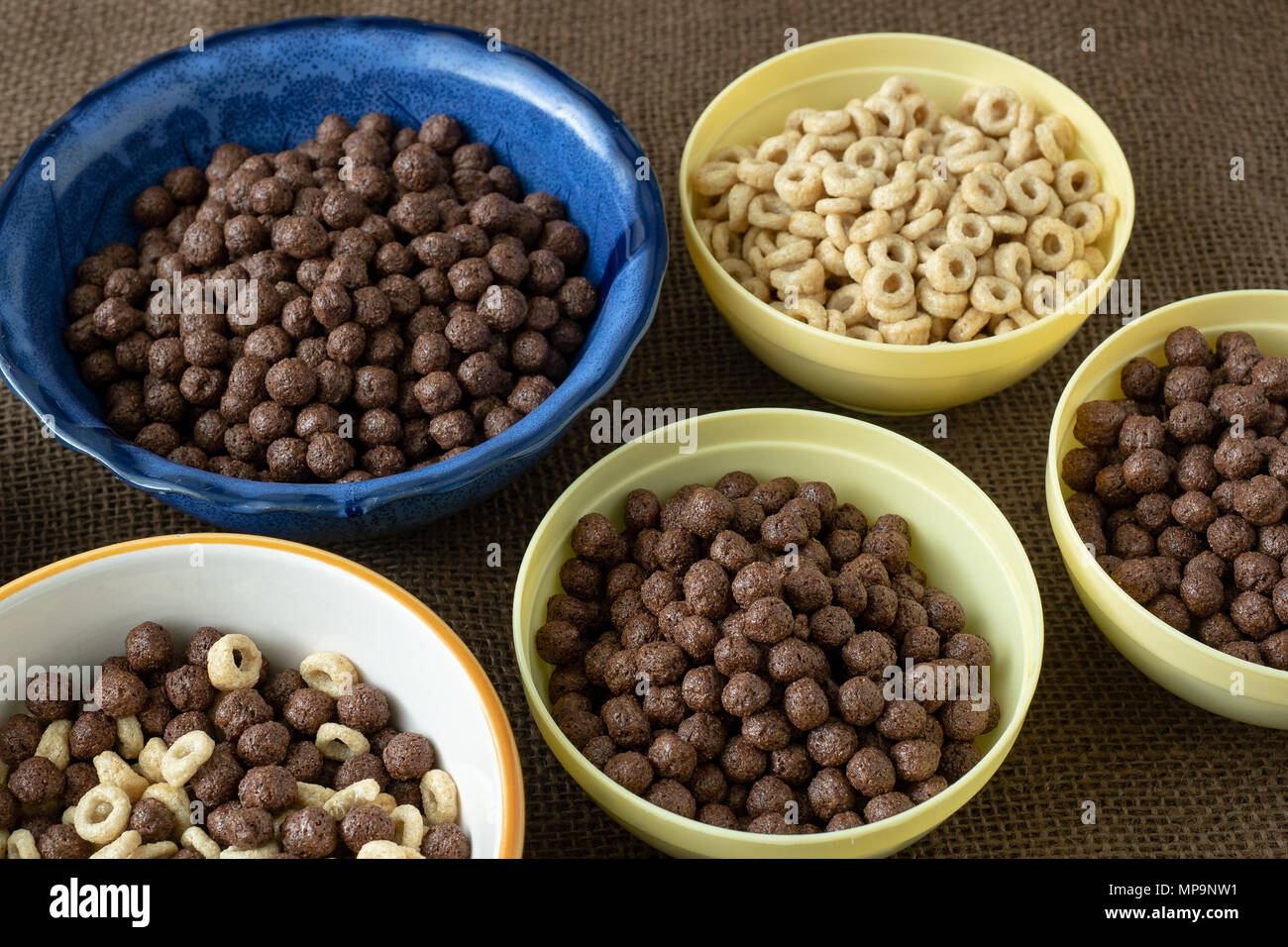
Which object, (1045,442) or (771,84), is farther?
(771,84)

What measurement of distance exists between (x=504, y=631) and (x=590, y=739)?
28cm

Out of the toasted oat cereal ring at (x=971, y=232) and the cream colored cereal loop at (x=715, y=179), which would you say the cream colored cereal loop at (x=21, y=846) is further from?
the toasted oat cereal ring at (x=971, y=232)

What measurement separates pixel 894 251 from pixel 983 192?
134 mm

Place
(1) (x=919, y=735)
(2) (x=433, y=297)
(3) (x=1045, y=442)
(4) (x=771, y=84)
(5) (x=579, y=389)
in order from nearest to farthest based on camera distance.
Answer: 1. (1) (x=919, y=735)
2. (5) (x=579, y=389)
3. (2) (x=433, y=297)
4. (3) (x=1045, y=442)
5. (4) (x=771, y=84)

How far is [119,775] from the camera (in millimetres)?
1088

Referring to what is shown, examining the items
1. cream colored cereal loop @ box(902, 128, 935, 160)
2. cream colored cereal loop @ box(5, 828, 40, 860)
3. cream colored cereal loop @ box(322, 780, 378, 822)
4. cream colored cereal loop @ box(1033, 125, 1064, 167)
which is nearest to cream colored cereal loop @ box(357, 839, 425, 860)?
cream colored cereal loop @ box(322, 780, 378, 822)

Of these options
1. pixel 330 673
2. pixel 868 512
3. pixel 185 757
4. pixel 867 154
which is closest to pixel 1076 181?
pixel 867 154

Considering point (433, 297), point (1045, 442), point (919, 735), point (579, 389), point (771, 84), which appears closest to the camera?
point (919, 735)

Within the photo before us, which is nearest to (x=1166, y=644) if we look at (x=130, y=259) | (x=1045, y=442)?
(x=1045, y=442)

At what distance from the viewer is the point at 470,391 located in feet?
4.32

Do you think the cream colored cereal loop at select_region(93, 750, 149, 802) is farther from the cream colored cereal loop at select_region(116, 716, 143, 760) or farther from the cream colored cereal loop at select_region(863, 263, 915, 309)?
the cream colored cereal loop at select_region(863, 263, 915, 309)

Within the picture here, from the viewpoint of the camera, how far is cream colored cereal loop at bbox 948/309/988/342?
4.65 feet

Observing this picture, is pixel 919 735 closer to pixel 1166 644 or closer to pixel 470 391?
pixel 1166 644

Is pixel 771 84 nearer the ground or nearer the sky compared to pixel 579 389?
nearer the sky
